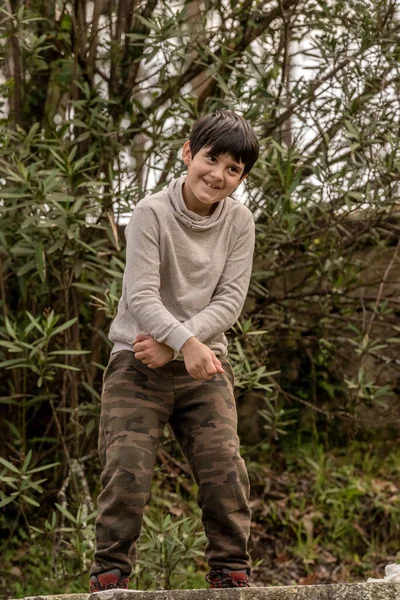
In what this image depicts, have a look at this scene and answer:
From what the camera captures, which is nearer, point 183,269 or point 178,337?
point 178,337

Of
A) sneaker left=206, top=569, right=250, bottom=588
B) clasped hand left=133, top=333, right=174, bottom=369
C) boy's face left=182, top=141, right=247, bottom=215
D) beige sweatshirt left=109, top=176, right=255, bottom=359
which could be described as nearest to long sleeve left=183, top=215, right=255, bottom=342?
beige sweatshirt left=109, top=176, right=255, bottom=359

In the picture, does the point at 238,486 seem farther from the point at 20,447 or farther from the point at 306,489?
the point at 306,489

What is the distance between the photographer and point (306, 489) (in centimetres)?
547

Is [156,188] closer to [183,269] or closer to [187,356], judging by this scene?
[183,269]

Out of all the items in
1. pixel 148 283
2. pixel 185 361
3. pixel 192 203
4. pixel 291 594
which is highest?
pixel 192 203

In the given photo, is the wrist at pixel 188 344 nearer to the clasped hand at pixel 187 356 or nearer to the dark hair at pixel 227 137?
the clasped hand at pixel 187 356

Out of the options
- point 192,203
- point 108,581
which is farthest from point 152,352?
point 108,581

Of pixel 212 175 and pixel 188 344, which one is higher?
pixel 212 175

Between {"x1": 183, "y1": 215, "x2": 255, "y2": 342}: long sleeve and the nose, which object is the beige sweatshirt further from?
the nose

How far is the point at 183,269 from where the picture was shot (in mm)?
2863

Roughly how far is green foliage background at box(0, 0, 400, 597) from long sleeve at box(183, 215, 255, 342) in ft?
3.73

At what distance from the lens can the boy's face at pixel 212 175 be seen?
279cm

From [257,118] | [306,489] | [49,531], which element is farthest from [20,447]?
[257,118]

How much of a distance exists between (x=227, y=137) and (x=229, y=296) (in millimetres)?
504
